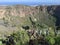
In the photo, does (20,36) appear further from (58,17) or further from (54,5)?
(54,5)

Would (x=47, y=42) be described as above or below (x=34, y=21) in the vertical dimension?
above

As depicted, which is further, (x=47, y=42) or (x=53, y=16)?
(x=53, y=16)

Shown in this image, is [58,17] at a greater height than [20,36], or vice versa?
[20,36]

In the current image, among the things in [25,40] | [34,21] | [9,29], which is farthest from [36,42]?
[34,21]

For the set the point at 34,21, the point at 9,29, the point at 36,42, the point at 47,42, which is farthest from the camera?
the point at 34,21

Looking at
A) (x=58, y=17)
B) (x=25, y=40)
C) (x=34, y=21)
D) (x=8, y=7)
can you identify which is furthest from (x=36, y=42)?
(x=8, y=7)

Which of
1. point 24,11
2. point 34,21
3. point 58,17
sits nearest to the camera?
point 34,21

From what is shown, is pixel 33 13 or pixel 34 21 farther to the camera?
pixel 33 13

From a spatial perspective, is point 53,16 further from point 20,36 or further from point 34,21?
point 20,36

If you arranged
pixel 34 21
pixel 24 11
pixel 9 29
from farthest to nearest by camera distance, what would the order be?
pixel 24 11 → pixel 34 21 → pixel 9 29
